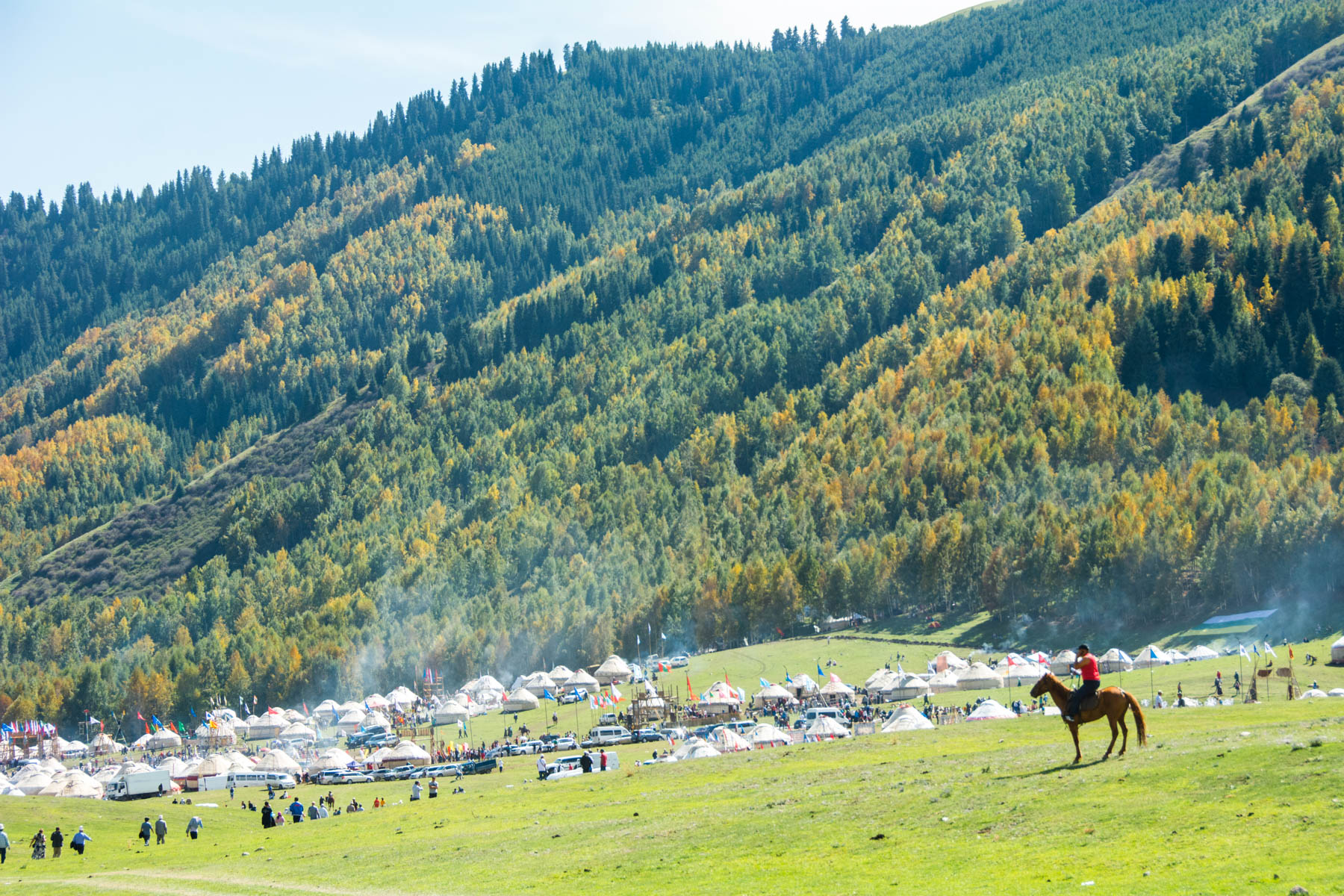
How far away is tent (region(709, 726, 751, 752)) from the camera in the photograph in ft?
→ 245

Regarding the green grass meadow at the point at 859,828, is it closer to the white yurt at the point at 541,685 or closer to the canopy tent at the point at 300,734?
the canopy tent at the point at 300,734

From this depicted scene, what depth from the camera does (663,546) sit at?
199250 millimetres

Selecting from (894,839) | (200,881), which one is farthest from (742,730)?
(894,839)

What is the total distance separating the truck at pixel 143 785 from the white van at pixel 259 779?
10251 mm

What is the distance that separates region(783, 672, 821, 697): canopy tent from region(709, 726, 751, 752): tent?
35773 millimetres

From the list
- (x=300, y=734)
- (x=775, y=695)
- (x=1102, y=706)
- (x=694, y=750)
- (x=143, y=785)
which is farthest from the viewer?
(x=300, y=734)

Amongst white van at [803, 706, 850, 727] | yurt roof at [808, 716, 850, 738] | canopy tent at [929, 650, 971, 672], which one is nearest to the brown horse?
yurt roof at [808, 716, 850, 738]

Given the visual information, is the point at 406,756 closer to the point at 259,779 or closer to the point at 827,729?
the point at 259,779

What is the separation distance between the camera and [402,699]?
507 feet

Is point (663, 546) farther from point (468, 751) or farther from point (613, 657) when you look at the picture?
point (468, 751)

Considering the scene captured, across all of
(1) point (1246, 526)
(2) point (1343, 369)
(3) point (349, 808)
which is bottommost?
(3) point (349, 808)

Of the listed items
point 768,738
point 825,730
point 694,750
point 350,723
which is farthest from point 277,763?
point 350,723

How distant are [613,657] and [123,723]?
8086 centimetres

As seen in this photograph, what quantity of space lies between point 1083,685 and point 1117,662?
250ft
